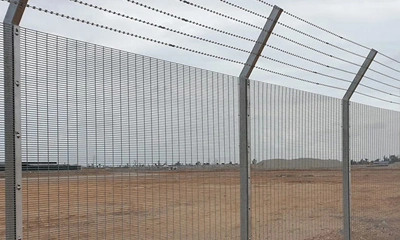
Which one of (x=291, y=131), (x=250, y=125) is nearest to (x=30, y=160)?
(x=250, y=125)

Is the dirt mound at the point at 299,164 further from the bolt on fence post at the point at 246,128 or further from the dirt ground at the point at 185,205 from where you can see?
the bolt on fence post at the point at 246,128

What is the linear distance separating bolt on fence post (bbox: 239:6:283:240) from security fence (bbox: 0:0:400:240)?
12 millimetres

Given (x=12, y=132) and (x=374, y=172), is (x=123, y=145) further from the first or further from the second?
(x=374, y=172)

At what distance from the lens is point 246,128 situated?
18.4 feet

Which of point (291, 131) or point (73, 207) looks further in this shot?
point (291, 131)

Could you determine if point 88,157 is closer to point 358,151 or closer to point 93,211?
point 93,211

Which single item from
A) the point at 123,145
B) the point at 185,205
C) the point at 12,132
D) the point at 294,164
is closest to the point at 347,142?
the point at 294,164

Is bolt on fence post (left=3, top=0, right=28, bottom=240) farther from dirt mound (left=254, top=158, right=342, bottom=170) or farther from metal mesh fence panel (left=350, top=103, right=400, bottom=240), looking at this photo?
metal mesh fence panel (left=350, top=103, right=400, bottom=240)

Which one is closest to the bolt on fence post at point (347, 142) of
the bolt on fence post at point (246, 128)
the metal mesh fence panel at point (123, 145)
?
the bolt on fence post at point (246, 128)

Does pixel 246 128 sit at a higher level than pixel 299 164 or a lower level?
higher

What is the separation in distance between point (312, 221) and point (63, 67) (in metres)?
3.82

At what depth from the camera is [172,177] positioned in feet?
15.5

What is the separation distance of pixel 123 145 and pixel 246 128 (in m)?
1.65

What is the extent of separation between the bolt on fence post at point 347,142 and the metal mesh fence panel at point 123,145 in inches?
94.1
